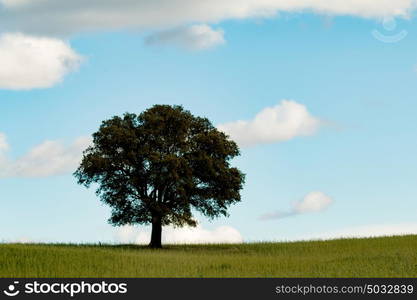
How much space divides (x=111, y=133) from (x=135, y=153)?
9.60 feet

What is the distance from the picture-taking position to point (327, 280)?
1053 inches

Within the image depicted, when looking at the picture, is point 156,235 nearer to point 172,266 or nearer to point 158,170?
point 158,170

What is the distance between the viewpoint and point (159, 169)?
5534 cm

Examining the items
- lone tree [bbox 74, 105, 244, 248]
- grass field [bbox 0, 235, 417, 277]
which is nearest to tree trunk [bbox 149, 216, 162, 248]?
lone tree [bbox 74, 105, 244, 248]

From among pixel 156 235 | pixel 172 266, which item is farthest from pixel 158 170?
pixel 172 266

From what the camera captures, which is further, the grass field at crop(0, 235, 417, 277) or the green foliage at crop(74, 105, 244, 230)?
the green foliage at crop(74, 105, 244, 230)

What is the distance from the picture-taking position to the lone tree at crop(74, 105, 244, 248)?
5612 centimetres

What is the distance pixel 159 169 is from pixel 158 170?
119 millimetres

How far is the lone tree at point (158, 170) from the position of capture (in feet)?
184

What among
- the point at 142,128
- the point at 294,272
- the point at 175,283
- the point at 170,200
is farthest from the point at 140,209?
the point at 175,283

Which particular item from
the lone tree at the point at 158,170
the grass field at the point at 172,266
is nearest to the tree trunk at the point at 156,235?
the lone tree at the point at 158,170

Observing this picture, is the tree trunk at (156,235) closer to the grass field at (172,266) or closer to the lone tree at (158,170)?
the lone tree at (158,170)

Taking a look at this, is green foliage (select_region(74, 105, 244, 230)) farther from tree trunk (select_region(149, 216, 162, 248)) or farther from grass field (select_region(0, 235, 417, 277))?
grass field (select_region(0, 235, 417, 277))

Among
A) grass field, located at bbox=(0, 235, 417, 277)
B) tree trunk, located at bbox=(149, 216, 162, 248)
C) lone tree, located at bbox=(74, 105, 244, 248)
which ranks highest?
lone tree, located at bbox=(74, 105, 244, 248)
